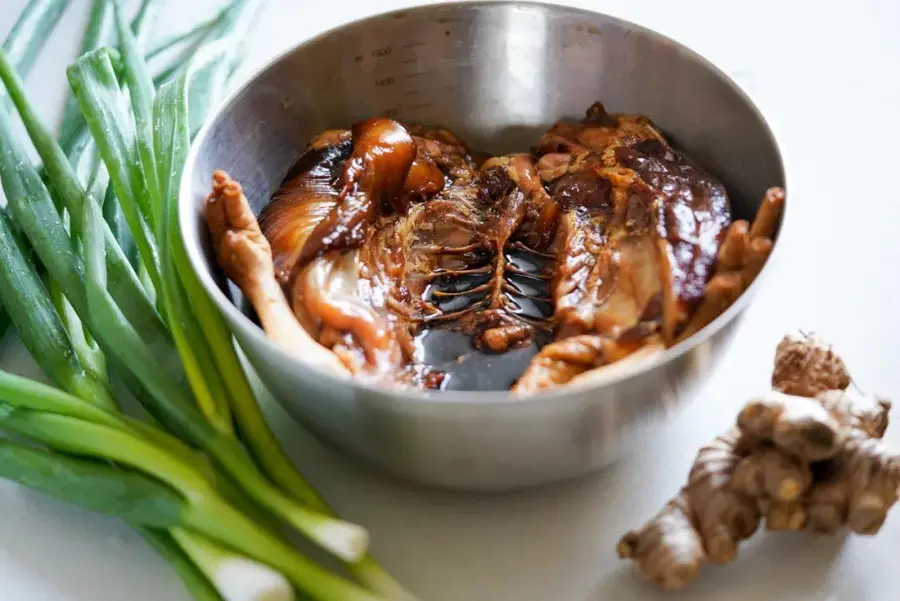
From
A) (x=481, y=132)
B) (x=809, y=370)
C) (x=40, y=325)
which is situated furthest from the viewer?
(x=481, y=132)

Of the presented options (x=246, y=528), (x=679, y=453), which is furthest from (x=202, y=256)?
(x=679, y=453)

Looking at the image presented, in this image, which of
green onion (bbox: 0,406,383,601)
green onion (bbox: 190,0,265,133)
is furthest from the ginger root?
green onion (bbox: 190,0,265,133)

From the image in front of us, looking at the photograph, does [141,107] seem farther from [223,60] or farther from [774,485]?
[774,485]

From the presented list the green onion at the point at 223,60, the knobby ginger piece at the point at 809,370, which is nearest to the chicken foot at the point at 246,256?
the green onion at the point at 223,60

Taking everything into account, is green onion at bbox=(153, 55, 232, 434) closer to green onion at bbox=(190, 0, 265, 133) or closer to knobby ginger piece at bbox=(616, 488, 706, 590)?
green onion at bbox=(190, 0, 265, 133)

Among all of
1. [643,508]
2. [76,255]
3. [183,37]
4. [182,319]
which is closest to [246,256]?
[182,319]

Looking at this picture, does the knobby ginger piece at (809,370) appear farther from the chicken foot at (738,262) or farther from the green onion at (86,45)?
the green onion at (86,45)

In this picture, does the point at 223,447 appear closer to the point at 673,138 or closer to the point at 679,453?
the point at 679,453
